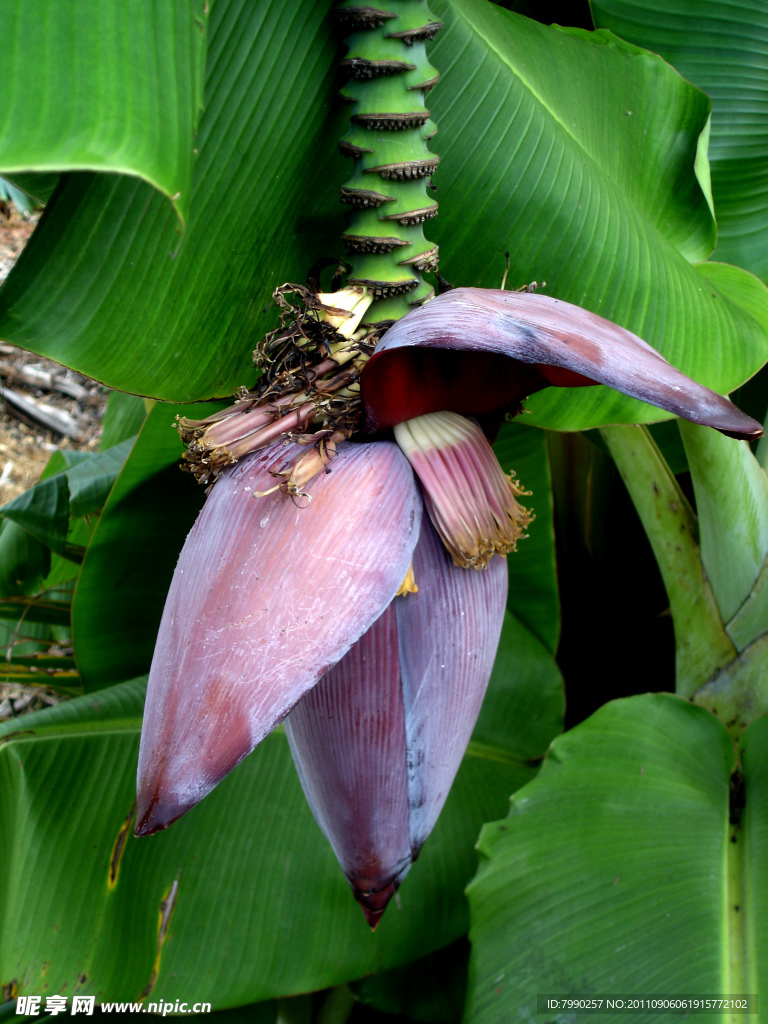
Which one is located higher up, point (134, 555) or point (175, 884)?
point (134, 555)

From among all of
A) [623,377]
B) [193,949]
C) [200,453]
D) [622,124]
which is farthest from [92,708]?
[622,124]

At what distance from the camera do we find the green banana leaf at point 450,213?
36 cm

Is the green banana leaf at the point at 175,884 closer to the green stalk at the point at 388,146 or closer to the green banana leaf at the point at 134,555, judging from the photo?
the green banana leaf at the point at 134,555

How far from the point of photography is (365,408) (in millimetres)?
311

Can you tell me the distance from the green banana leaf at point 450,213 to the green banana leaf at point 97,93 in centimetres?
11

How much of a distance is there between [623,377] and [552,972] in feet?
1.53

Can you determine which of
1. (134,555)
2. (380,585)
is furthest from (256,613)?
→ (134,555)

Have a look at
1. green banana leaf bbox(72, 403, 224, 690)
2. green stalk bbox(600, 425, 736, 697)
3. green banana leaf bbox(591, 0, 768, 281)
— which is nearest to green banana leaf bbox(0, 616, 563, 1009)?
green banana leaf bbox(72, 403, 224, 690)

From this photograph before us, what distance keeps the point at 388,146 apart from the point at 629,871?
510mm

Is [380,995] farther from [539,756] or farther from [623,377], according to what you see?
[623,377]

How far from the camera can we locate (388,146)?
33 centimetres

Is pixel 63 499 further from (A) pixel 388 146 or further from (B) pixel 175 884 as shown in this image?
(A) pixel 388 146

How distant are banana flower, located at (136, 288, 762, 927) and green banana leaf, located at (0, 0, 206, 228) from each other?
0.11 m


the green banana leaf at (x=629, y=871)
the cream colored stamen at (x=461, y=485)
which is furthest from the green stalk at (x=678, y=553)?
the cream colored stamen at (x=461, y=485)
